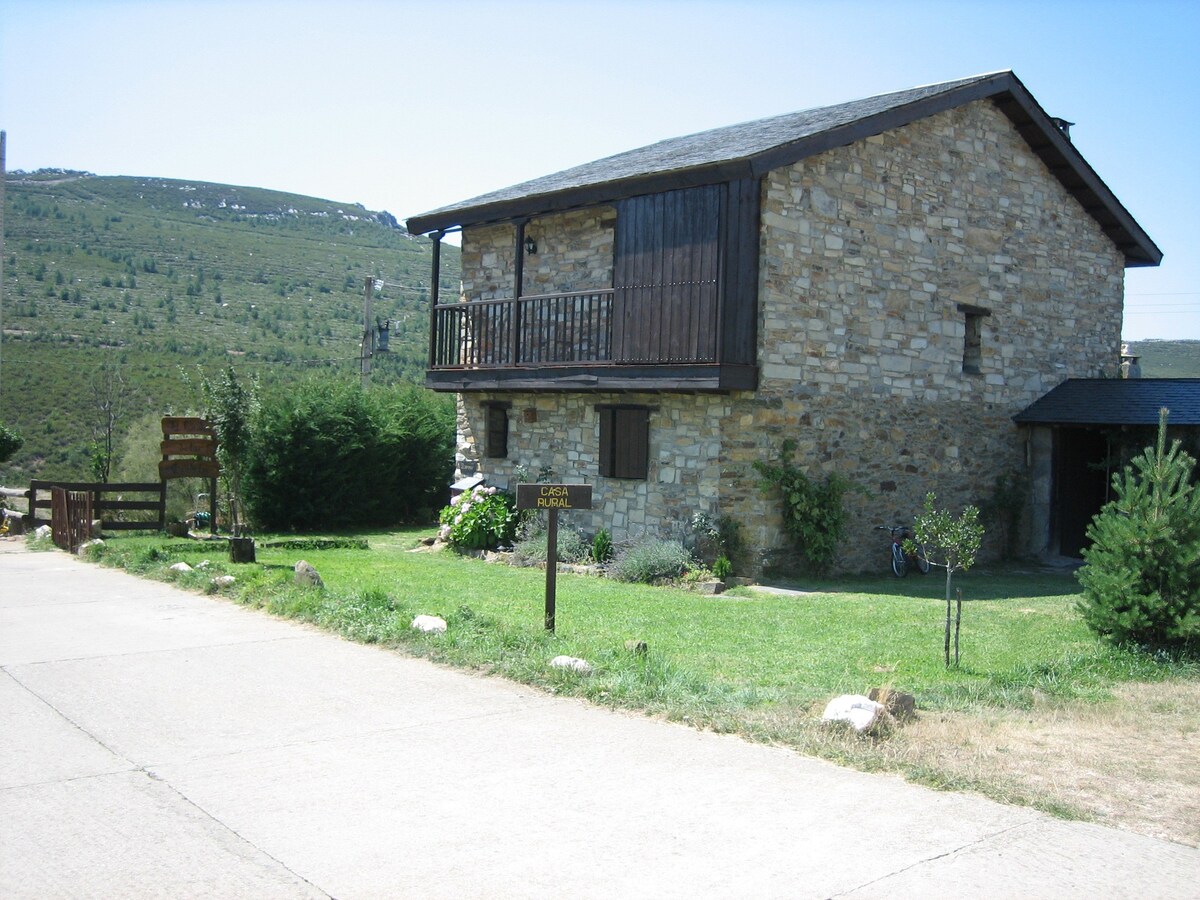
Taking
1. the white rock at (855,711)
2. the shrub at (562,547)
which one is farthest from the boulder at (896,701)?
the shrub at (562,547)

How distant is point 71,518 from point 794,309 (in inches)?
474

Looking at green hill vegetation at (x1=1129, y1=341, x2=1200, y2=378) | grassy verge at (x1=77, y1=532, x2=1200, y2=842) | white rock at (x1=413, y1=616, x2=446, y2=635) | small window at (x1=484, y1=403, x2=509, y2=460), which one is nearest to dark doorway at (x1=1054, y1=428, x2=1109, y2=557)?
grassy verge at (x1=77, y1=532, x2=1200, y2=842)

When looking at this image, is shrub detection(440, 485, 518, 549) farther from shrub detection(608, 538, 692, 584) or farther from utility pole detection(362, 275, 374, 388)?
utility pole detection(362, 275, 374, 388)

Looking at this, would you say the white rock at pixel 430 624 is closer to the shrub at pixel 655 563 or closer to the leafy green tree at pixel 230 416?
the shrub at pixel 655 563

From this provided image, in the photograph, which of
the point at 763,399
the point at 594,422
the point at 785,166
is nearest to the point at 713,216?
the point at 785,166

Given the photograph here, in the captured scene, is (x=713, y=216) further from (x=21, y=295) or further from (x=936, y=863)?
(x=21, y=295)

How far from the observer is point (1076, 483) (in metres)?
18.3

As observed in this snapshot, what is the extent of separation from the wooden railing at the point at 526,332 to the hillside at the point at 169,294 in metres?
9.66

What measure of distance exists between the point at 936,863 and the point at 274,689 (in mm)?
4994

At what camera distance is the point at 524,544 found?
1692 cm

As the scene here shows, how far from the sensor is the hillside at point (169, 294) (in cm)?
3684

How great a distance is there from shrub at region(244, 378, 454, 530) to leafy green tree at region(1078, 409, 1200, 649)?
52.4 ft

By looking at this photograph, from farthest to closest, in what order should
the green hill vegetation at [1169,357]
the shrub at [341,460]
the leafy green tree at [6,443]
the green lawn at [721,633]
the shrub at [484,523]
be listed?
the green hill vegetation at [1169,357]
the leafy green tree at [6,443]
the shrub at [341,460]
the shrub at [484,523]
the green lawn at [721,633]

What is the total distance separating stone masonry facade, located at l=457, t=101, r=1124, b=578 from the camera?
48.5 feet
